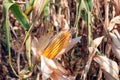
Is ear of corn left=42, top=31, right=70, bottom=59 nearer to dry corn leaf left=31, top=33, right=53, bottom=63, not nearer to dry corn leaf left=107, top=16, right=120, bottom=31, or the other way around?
dry corn leaf left=31, top=33, right=53, bottom=63

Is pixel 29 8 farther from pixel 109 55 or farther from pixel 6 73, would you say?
pixel 6 73

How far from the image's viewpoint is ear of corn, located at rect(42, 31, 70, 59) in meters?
0.72

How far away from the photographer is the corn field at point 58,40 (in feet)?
2.33

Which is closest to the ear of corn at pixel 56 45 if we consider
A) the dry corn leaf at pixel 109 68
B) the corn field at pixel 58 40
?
the corn field at pixel 58 40

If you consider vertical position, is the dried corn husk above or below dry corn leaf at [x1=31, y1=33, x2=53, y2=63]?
below

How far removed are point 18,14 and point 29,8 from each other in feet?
0.14

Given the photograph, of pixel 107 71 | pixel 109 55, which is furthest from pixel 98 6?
pixel 107 71

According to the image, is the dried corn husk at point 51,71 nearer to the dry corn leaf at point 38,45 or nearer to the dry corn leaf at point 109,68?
the dry corn leaf at point 38,45

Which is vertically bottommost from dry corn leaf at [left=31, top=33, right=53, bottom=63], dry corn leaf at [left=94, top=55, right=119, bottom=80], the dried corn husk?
dry corn leaf at [left=94, top=55, right=119, bottom=80]

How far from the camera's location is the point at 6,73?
4.66 feet

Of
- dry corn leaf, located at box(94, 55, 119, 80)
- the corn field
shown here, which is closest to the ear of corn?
the corn field

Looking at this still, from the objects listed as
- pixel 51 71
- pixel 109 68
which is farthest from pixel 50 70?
pixel 109 68

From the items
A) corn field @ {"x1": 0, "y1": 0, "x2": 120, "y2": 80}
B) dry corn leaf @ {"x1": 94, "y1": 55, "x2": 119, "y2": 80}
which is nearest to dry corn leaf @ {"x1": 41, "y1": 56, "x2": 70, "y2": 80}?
corn field @ {"x1": 0, "y1": 0, "x2": 120, "y2": 80}

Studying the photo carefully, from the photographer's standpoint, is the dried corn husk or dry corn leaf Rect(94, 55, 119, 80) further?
dry corn leaf Rect(94, 55, 119, 80)
